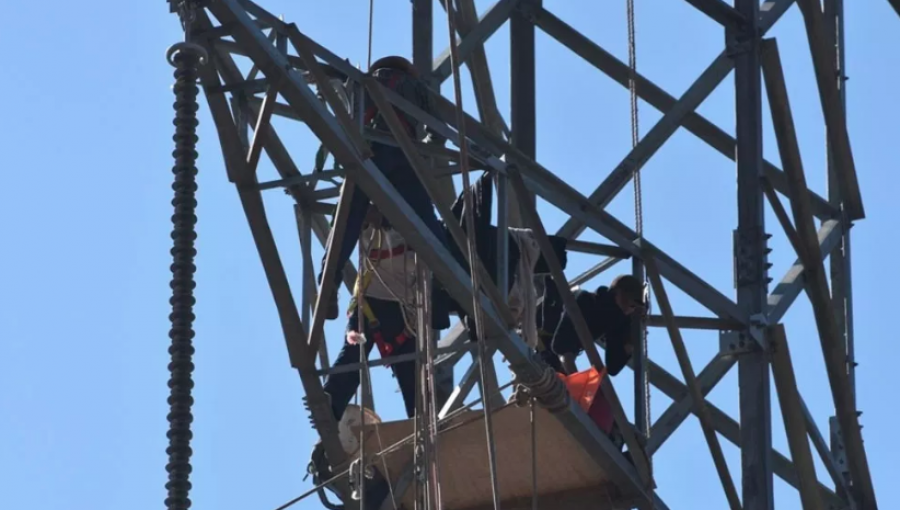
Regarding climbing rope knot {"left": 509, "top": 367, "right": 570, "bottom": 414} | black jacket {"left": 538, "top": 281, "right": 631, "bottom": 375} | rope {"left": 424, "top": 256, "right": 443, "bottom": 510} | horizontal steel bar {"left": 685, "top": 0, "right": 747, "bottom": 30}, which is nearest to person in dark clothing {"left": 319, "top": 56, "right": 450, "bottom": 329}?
rope {"left": 424, "top": 256, "right": 443, "bottom": 510}

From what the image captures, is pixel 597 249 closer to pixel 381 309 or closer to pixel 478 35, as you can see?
pixel 381 309

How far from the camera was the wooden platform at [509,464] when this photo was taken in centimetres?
1490

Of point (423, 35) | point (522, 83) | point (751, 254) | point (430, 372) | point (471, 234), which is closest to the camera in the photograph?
point (471, 234)

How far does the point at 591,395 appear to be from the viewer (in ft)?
49.2

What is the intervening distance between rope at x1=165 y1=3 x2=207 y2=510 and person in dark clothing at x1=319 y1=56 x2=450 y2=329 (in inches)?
91.1

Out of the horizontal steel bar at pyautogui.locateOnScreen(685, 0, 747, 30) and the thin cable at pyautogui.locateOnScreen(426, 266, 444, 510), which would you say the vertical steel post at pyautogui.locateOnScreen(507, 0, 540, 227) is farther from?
the thin cable at pyautogui.locateOnScreen(426, 266, 444, 510)

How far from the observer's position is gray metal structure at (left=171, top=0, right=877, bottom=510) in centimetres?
1310

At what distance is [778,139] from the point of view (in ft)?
51.9

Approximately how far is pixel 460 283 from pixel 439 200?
521mm

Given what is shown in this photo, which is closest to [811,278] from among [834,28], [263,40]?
[834,28]

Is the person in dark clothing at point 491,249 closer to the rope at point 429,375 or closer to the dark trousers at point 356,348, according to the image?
the dark trousers at point 356,348

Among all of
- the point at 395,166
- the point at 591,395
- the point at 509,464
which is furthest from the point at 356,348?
the point at 591,395

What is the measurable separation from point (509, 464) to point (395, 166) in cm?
222

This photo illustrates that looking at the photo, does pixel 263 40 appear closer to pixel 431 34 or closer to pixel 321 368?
pixel 321 368
